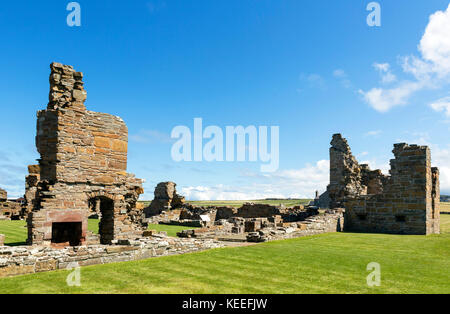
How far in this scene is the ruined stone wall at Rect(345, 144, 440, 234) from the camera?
15469mm

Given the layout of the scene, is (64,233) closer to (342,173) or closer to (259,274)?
(259,274)

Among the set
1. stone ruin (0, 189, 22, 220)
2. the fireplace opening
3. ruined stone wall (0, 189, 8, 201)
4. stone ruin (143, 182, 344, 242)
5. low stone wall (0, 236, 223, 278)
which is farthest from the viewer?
ruined stone wall (0, 189, 8, 201)

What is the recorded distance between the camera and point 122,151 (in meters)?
13.2

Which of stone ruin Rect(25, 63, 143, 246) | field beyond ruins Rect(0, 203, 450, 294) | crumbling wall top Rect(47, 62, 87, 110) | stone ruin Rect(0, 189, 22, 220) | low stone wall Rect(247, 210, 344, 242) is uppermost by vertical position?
crumbling wall top Rect(47, 62, 87, 110)

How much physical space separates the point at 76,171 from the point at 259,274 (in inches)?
312

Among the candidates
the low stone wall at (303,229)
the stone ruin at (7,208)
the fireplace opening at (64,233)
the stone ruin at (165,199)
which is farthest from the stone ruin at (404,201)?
the stone ruin at (7,208)

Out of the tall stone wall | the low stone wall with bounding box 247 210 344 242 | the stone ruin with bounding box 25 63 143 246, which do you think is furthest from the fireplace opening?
the tall stone wall

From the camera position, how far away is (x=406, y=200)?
15898 millimetres

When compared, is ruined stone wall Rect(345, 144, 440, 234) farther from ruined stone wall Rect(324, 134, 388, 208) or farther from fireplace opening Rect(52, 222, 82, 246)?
fireplace opening Rect(52, 222, 82, 246)

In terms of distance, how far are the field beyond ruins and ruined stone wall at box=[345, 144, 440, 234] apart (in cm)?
644

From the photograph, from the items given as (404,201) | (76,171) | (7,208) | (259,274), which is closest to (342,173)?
(404,201)

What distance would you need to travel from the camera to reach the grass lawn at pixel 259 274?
5645 mm
